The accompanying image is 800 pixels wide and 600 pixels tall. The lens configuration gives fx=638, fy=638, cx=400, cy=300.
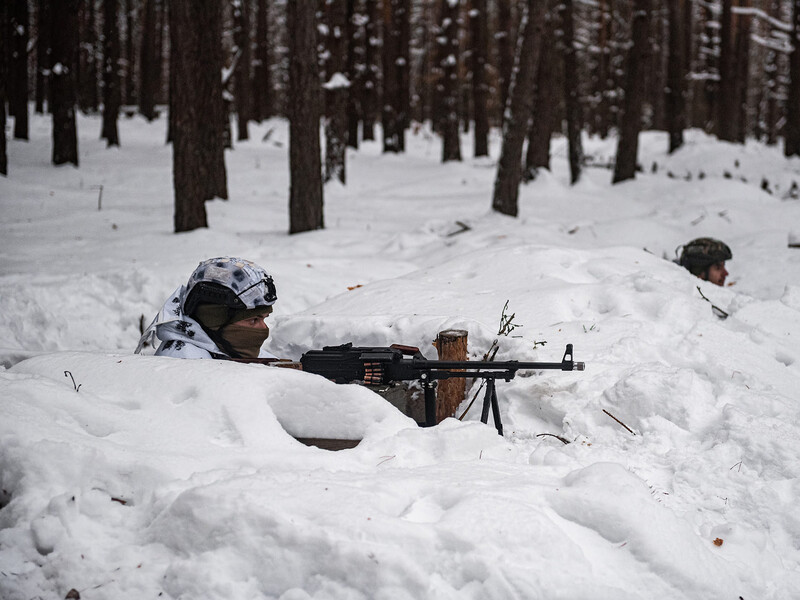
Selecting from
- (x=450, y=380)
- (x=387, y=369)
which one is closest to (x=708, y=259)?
(x=450, y=380)

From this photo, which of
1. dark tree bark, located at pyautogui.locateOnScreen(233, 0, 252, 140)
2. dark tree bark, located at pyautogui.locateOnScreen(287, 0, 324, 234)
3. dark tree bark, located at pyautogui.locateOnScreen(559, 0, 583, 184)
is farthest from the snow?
dark tree bark, located at pyautogui.locateOnScreen(233, 0, 252, 140)

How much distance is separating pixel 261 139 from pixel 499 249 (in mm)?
14581

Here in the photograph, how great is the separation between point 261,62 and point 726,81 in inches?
545

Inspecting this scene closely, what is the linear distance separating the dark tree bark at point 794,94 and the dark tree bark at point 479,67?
22.5 feet

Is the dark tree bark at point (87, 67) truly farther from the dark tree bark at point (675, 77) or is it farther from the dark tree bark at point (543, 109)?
the dark tree bark at point (675, 77)

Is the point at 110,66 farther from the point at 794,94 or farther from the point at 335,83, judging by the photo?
the point at 794,94

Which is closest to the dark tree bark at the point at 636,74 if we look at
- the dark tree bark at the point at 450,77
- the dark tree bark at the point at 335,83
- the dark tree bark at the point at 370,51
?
the dark tree bark at the point at 450,77

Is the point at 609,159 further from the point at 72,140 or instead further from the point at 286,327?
the point at 286,327

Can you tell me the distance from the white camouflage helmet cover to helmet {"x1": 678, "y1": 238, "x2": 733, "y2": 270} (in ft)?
15.6

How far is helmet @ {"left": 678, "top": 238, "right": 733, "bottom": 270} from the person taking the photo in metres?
6.42

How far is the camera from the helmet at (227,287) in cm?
344

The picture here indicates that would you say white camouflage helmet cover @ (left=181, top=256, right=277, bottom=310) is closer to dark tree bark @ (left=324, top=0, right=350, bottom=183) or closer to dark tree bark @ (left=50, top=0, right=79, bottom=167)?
dark tree bark @ (left=324, top=0, right=350, bottom=183)

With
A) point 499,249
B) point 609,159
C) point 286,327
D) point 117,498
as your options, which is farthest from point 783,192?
point 117,498

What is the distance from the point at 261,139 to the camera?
1956 centimetres
